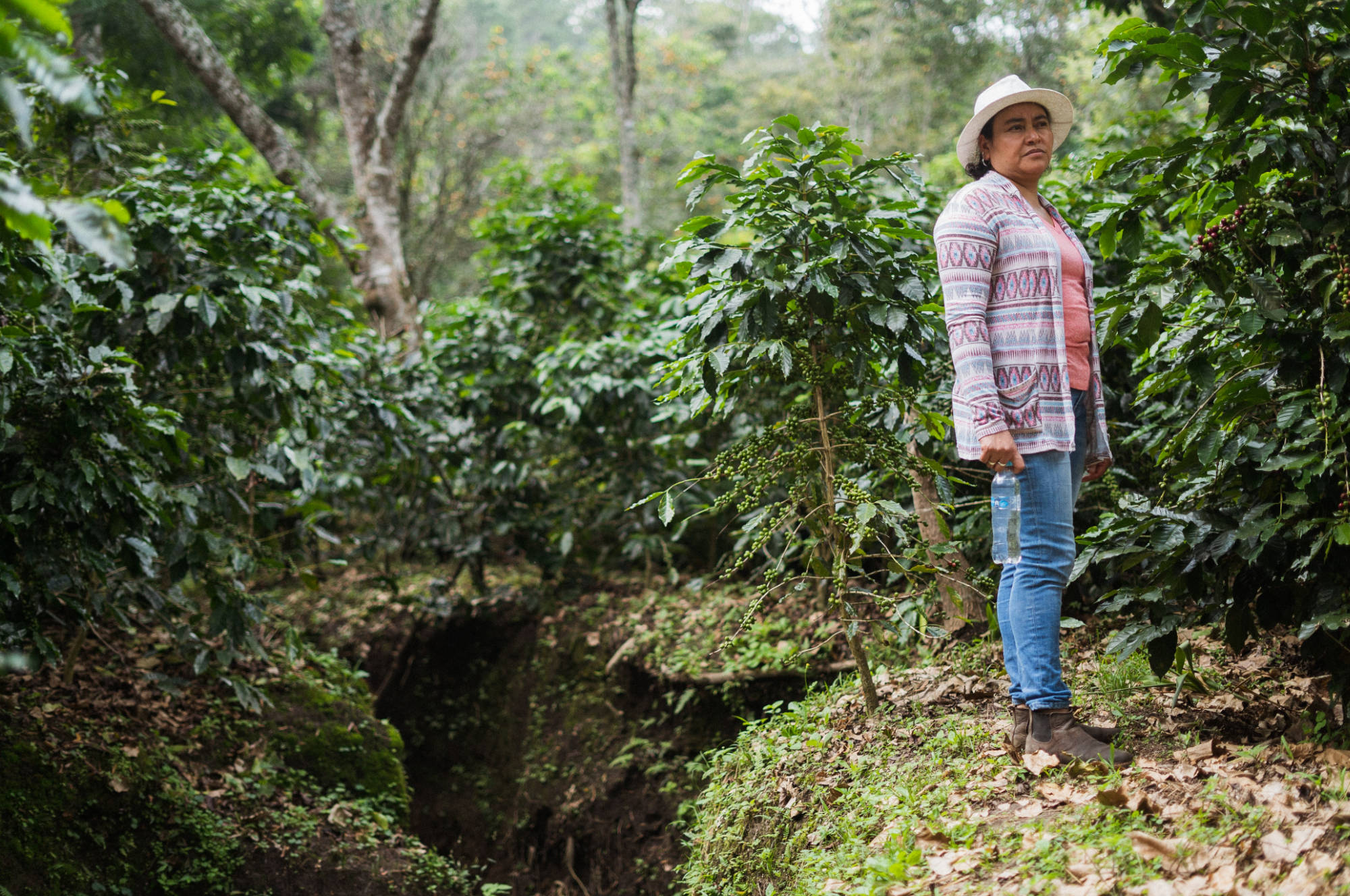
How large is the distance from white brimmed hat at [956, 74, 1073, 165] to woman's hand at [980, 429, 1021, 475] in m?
0.93

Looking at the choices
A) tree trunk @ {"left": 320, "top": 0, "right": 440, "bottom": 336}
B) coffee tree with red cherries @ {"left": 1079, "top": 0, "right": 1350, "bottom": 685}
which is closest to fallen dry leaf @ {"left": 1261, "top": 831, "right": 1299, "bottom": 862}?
coffee tree with red cherries @ {"left": 1079, "top": 0, "right": 1350, "bottom": 685}

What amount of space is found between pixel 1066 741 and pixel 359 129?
8.13 meters

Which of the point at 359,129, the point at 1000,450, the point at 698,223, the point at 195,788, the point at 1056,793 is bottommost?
the point at 195,788

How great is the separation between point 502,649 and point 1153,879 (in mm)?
5167

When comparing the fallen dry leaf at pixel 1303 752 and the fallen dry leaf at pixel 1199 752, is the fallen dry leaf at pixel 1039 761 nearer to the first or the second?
the fallen dry leaf at pixel 1199 752

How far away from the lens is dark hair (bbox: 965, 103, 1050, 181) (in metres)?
2.67

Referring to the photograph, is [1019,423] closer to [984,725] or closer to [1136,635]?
[1136,635]

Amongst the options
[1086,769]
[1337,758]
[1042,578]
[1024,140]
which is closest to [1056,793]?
[1086,769]

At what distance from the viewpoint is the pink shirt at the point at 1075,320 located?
2.60 meters

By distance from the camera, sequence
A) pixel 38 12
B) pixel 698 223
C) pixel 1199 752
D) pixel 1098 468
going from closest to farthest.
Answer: pixel 38 12 < pixel 1199 752 < pixel 1098 468 < pixel 698 223

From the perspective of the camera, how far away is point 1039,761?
2.44 metres

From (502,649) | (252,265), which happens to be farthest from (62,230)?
(502,649)

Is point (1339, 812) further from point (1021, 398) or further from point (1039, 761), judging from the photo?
point (1021, 398)

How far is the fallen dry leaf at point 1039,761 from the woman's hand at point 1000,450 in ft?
2.67
